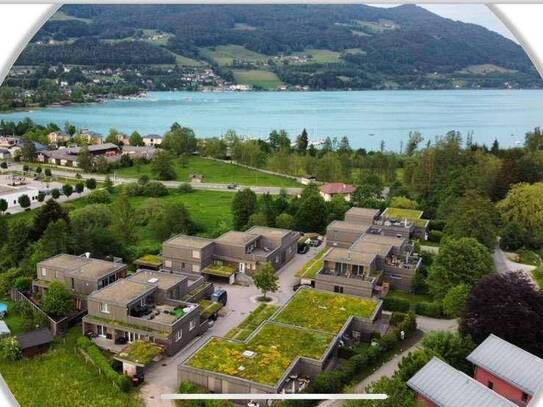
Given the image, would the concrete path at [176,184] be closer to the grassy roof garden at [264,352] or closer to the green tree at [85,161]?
the green tree at [85,161]

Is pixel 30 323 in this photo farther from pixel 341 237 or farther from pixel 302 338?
pixel 341 237

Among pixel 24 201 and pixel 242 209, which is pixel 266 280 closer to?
pixel 242 209

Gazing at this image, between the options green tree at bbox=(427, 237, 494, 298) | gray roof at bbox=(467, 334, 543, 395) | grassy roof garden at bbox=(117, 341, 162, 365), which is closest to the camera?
gray roof at bbox=(467, 334, 543, 395)

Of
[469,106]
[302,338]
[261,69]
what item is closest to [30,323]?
[302,338]

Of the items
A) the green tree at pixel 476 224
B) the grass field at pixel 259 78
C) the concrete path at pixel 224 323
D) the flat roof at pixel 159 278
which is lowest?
the concrete path at pixel 224 323

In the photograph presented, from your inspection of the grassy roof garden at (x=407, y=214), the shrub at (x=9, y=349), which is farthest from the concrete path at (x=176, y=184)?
the shrub at (x=9, y=349)

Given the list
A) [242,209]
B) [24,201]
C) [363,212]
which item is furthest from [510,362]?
[24,201]

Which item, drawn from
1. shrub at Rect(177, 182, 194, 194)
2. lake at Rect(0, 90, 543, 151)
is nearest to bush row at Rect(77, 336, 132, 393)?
lake at Rect(0, 90, 543, 151)

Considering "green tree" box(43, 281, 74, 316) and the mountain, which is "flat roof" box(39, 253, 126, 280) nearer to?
"green tree" box(43, 281, 74, 316)
